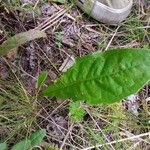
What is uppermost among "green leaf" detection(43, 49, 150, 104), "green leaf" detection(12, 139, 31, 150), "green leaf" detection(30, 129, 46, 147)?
"green leaf" detection(43, 49, 150, 104)

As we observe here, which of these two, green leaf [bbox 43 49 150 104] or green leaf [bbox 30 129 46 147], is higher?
green leaf [bbox 43 49 150 104]

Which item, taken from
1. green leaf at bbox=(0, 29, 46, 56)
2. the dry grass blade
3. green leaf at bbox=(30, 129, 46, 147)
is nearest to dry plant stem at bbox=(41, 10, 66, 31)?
the dry grass blade

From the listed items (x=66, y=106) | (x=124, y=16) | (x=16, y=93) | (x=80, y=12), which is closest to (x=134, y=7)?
(x=124, y=16)

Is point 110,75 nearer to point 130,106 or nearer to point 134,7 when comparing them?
point 130,106

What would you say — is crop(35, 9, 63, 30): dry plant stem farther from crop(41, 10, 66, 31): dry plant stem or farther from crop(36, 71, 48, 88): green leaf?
crop(36, 71, 48, 88): green leaf

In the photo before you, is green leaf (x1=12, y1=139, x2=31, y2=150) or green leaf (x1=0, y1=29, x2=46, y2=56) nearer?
green leaf (x1=12, y1=139, x2=31, y2=150)

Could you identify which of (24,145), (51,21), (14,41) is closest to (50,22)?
(51,21)

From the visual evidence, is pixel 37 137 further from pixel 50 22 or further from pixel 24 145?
pixel 50 22

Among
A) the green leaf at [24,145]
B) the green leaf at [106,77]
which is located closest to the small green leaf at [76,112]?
the green leaf at [106,77]
